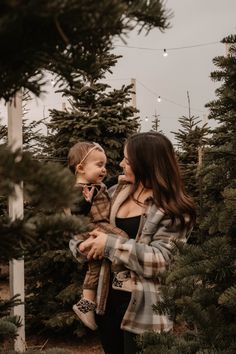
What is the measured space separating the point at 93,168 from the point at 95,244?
24.9 inches

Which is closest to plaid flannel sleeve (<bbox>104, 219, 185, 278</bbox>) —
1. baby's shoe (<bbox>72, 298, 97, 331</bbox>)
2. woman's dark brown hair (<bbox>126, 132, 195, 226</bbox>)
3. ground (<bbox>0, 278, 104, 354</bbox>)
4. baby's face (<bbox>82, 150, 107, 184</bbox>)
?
woman's dark brown hair (<bbox>126, 132, 195, 226</bbox>)

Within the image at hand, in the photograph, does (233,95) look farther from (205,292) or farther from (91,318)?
(91,318)

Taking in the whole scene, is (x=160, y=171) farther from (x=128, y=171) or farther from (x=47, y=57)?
(x=47, y=57)

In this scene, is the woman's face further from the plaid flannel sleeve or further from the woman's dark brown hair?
the plaid flannel sleeve

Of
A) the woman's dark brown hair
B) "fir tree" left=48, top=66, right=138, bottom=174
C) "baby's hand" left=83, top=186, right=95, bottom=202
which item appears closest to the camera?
the woman's dark brown hair

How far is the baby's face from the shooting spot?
2892 mm

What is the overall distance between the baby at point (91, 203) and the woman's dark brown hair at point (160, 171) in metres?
0.27

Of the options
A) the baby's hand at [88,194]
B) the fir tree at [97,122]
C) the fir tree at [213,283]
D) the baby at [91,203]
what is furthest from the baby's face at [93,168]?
the fir tree at [97,122]

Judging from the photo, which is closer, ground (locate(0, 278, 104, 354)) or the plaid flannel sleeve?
the plaid flannel sleeve

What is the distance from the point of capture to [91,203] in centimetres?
276

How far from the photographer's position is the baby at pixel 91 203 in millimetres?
2693

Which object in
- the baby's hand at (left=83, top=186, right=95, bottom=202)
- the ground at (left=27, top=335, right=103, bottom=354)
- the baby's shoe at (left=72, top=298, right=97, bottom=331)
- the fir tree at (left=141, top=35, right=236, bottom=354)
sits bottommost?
the ground at (left=27, top=335, right=103, bottom=354)

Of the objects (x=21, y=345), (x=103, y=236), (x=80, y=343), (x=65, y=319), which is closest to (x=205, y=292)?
(x=103, y=236)

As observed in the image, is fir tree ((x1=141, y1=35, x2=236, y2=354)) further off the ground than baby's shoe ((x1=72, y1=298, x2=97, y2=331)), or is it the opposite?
fir tree ((x1=141, y1=35, x2=236, y2=354))
